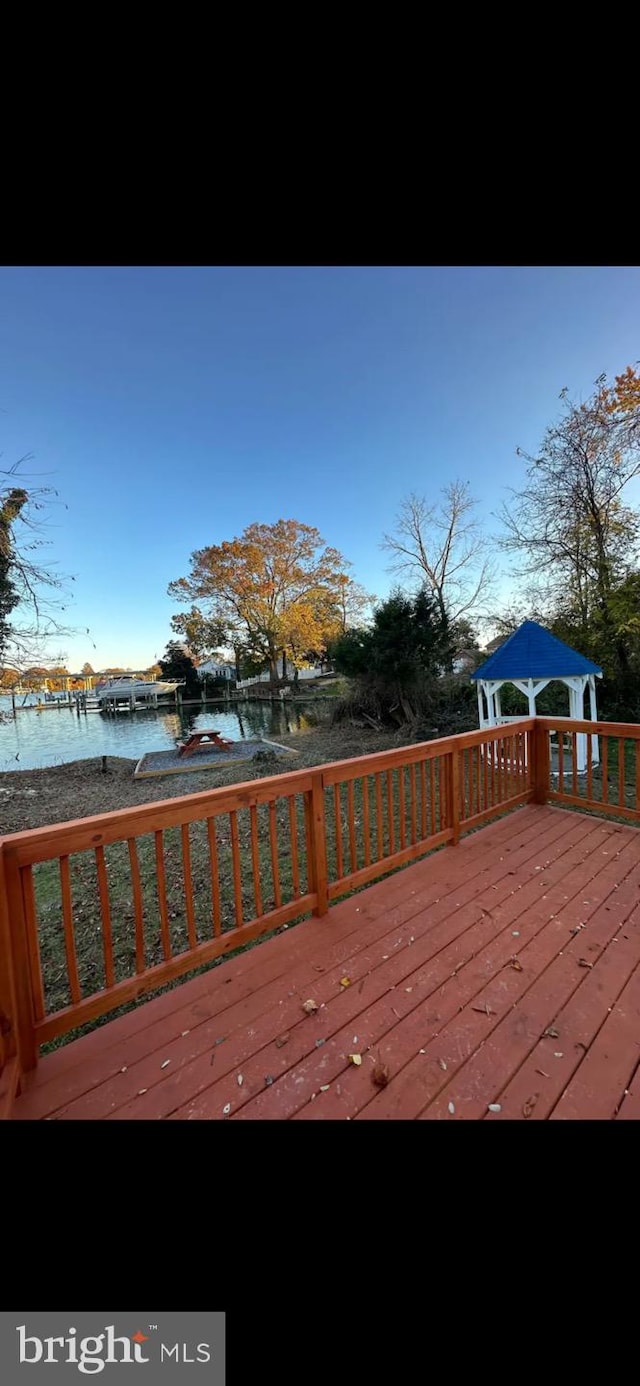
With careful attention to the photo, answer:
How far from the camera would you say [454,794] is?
3.35 meters

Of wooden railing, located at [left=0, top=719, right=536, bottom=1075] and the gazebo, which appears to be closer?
wooden railing, located at [left=0, top=719, right=536, bottom=1075]

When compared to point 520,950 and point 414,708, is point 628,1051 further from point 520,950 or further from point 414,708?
point 414,708

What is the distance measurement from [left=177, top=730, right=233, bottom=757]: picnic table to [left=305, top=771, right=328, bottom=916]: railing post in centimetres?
881

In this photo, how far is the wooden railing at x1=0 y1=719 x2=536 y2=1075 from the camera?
153cm

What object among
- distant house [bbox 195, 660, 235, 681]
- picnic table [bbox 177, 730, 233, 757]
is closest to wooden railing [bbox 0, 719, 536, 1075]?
picnic table [bbox 177, 730, 233, 757]

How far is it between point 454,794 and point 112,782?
7806 mm

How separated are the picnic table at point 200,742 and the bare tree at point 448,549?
9.09 meters

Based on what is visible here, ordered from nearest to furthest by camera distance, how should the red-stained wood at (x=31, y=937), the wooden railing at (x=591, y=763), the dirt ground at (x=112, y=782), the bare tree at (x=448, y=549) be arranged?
1. the red-stained wood at (x=31, y=937)
2. the wooden railing at (x=591, y=763)
3. the dirt ground at (x=112, y=782)
4. the bare tree at (x=448, y=549)

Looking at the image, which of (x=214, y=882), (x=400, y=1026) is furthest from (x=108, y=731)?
(x=400, y=1026)

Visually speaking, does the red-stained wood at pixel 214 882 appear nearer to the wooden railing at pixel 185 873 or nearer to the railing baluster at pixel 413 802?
the wooden railing at pixel 185 873

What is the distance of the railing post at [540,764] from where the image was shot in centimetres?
418

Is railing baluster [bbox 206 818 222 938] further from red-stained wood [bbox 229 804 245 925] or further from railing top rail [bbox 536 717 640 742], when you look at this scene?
railing top rail [bbox 536 717 640 742]

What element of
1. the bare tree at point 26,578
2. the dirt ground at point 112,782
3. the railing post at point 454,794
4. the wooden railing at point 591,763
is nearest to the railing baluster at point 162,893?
the railing post at point 454,794
